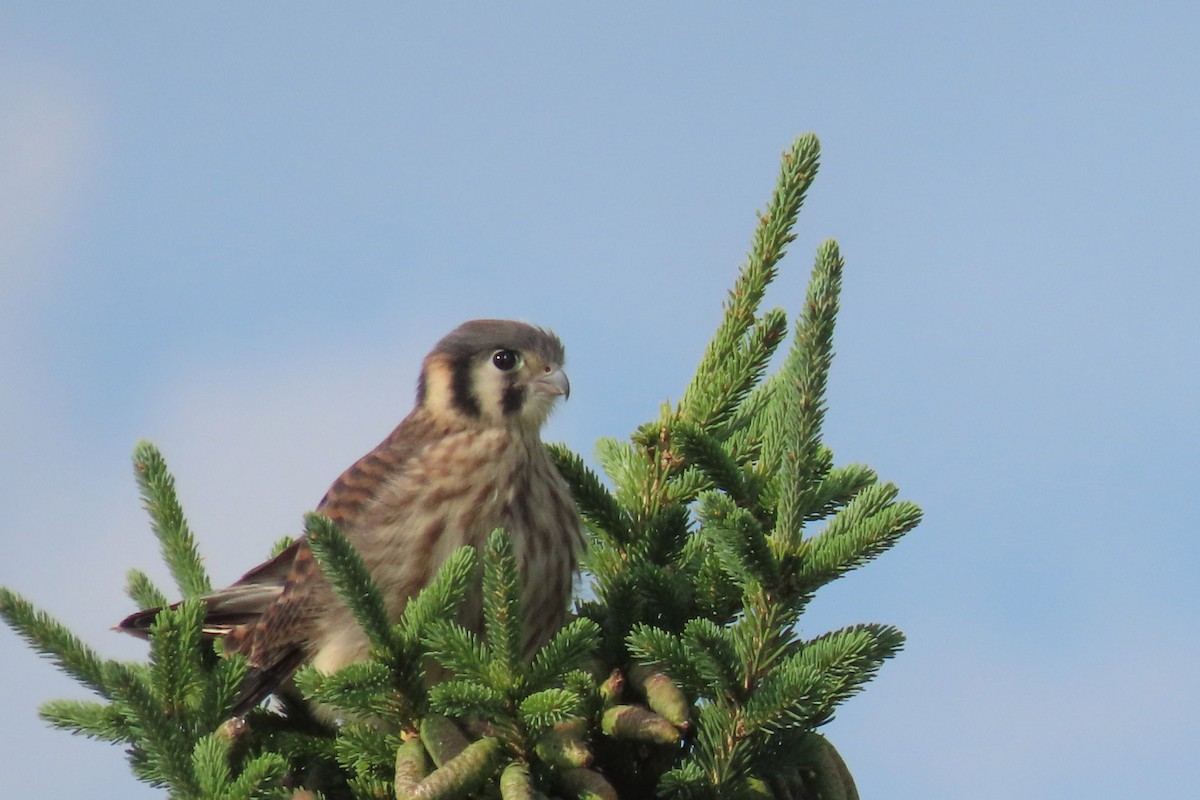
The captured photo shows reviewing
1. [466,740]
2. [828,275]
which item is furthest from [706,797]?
[828,275]

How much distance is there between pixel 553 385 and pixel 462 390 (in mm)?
296

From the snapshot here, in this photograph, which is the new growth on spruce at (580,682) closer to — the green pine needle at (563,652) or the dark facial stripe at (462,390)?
the green pine needle at (563,652)

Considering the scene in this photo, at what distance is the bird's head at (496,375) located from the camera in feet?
15.1

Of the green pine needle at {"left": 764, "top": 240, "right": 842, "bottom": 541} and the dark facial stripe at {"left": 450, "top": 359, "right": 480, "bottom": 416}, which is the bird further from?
the green pine needle at {"left": 764, "top": 240, "right": 842, "bottom": 541}

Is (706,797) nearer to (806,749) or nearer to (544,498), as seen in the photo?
(806,749)

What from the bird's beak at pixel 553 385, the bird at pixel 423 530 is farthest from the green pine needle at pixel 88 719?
the bird's beak at pixel 553 385

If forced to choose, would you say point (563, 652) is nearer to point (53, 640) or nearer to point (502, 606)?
point (502, 606)

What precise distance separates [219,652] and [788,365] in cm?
195

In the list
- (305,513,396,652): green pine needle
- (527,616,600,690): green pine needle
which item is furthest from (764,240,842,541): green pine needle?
(305,513,396,652): green pine needle

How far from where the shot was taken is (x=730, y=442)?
394 cm

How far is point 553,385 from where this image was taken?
15.4ft

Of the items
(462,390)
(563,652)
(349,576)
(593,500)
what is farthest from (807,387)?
(462,390)

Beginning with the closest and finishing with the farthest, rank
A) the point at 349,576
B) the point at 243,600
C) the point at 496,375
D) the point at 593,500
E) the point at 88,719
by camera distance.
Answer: the point at 349,576 < the point at 88,719 < the point at 593,500 < the point at 243,600 < the point at 496,375

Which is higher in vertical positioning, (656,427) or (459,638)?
(656,427)
